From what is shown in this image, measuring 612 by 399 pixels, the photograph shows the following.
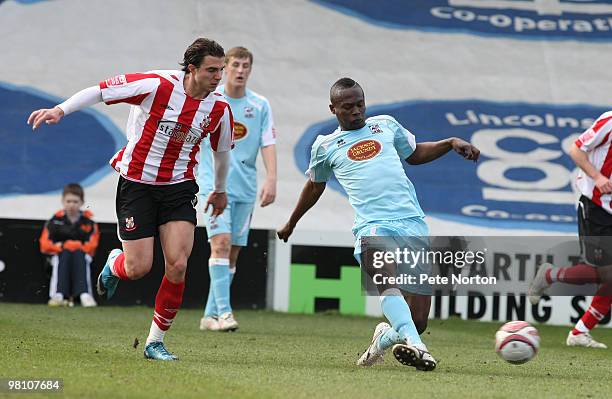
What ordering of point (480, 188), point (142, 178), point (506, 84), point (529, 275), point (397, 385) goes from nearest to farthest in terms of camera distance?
point (397, 385), point (142, 178), point (529, 275), point (480, 188), point (506, 84)

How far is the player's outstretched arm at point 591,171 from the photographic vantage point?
8430mm

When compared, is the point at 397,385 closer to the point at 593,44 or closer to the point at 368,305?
the point at 368,305

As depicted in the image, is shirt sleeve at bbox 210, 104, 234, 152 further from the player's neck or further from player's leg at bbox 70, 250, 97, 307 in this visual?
player's leg at bbox 70, 250, 97, 307

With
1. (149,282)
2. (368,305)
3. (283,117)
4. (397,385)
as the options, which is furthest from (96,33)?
(397,385)

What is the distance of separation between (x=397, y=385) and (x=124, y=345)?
8.75ft

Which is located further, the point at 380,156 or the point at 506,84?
the point at 506,84

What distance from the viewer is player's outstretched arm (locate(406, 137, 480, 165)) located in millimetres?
6645

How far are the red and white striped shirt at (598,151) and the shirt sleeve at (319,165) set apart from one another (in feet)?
9.05

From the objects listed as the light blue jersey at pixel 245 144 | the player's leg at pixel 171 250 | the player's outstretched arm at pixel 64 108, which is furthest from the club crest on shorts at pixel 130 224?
the light blue jersey at pixel 245 144

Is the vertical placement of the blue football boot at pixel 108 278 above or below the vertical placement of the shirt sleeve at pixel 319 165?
below

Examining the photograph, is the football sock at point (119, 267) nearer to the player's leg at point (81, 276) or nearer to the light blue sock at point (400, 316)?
the light blue sock at point (400, 316)

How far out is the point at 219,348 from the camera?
7.70m

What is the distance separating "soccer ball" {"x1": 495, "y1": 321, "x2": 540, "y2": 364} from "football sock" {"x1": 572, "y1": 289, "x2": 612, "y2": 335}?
2993 millimetres

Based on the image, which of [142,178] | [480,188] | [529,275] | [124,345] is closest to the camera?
[142,178]
